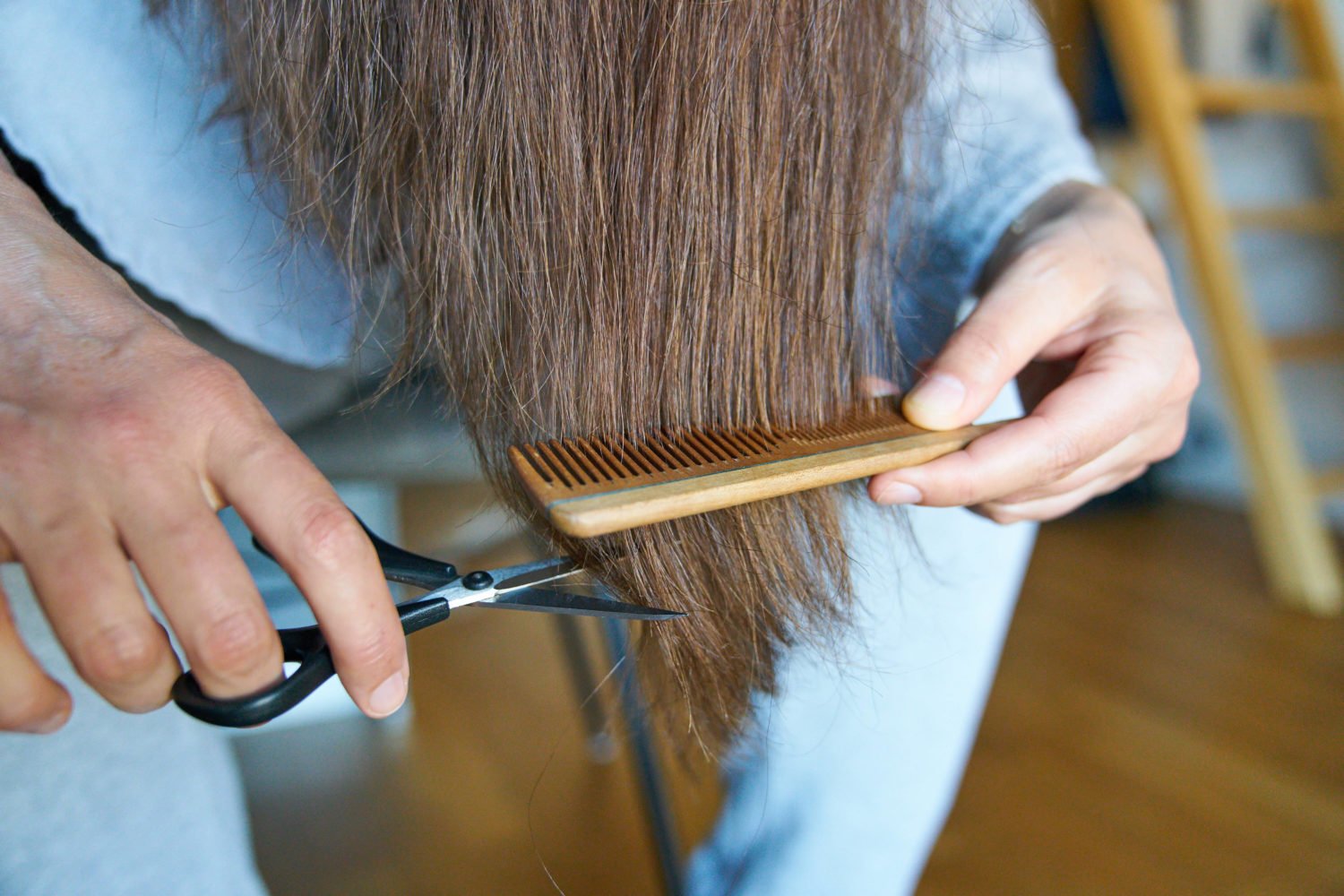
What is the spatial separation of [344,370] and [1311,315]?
2.02 meters

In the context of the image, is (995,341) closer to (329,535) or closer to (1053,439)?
(1053,439)

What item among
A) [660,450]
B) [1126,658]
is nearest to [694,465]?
[660,450]

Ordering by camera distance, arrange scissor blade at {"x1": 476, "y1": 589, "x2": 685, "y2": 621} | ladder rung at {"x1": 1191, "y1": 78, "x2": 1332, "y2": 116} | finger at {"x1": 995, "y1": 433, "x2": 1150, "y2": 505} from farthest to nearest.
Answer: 1. ladder rung at {"x1": 1191, "y1": 78, "x2": 1332, "y2": 116}
2. finger at {"x1": 995, "y1": 433, "x2": 1150, "y2": 505}
3. scissor blade at {"x1": 476, "y1": 589, "x2": 685, "y2": 621}

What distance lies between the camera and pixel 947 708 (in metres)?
0.61

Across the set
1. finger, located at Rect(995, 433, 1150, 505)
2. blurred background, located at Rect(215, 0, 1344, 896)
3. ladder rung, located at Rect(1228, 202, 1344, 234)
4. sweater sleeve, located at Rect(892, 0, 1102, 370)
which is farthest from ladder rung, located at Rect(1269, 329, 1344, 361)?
finger, located at Rect(995, 433, 1150, 505)

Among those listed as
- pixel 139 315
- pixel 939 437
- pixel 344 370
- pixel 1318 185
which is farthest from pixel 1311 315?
pixel 139 315

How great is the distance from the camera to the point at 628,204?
0.38 m

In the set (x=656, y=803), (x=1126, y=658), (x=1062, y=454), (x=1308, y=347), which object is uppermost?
(x=1062, y=454)

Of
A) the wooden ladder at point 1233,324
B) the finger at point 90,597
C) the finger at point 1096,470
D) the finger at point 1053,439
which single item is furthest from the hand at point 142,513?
the wooden ladder at point 1233,324

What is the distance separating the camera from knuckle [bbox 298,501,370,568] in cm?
30

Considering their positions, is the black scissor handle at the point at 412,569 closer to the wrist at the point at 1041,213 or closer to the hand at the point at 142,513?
the hand at the point at 142,513

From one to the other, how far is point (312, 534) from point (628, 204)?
0.61ft

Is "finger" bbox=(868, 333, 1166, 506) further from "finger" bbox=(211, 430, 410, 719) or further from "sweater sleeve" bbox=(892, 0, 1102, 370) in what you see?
"finger" bbox=(211, 430, 410, 719)

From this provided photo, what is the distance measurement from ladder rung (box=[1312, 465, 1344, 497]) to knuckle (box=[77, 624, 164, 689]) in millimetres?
1795
